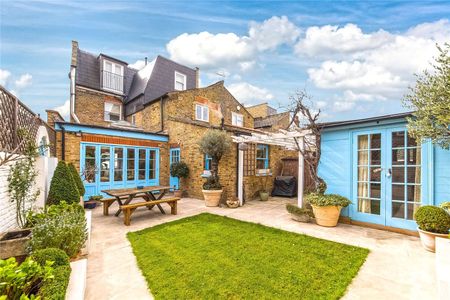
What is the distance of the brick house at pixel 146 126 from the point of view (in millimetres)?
8375

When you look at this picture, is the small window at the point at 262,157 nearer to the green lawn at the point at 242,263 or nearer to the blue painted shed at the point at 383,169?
the blue painted shed at the point at 383,169

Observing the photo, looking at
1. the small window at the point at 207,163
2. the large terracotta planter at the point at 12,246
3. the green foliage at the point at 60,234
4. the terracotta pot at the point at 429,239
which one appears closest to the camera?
the large terracotta planter at the point at 12,246

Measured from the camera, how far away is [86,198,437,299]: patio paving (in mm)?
2666

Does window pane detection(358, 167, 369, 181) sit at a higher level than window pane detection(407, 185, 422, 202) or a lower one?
higher

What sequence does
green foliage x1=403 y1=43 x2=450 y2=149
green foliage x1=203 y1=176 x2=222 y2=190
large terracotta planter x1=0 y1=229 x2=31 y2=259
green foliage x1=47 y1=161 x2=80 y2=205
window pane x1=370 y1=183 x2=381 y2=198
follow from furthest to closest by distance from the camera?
green foliage x1=203 y1=176 x2=222 y2=190 → window pane x1=370 y1=183 x2=381 y2=198 → green foliage x1=47 y1=161 x2=80 y2=205 → green foliage x1=403 y1=43 x2=450 y2=149 → large terracotta planter x1=0 y1=229 x2=31 y2=259

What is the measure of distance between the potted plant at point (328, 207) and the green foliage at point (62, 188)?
596 centimetres

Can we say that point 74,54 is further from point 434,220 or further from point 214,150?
point 434,220

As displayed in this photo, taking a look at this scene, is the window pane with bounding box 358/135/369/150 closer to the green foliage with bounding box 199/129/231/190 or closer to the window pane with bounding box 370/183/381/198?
the window pane with bounding box 370/183/381/198

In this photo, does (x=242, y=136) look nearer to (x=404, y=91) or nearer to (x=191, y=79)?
(x=404, y=91)

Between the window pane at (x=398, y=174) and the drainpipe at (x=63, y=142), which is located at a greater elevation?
the drainpipe at (x=63, y=142)

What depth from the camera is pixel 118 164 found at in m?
9.21

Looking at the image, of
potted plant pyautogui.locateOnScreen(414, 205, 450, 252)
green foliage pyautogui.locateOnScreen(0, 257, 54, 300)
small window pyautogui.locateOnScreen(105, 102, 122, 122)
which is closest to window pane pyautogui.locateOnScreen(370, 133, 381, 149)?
potted plant pyautogui.locateOnScreen(414, 205, 450, 252)

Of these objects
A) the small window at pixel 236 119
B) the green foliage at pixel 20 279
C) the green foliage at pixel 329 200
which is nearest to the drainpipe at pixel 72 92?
the small window at pixel 236 119

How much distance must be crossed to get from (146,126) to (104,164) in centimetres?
425
